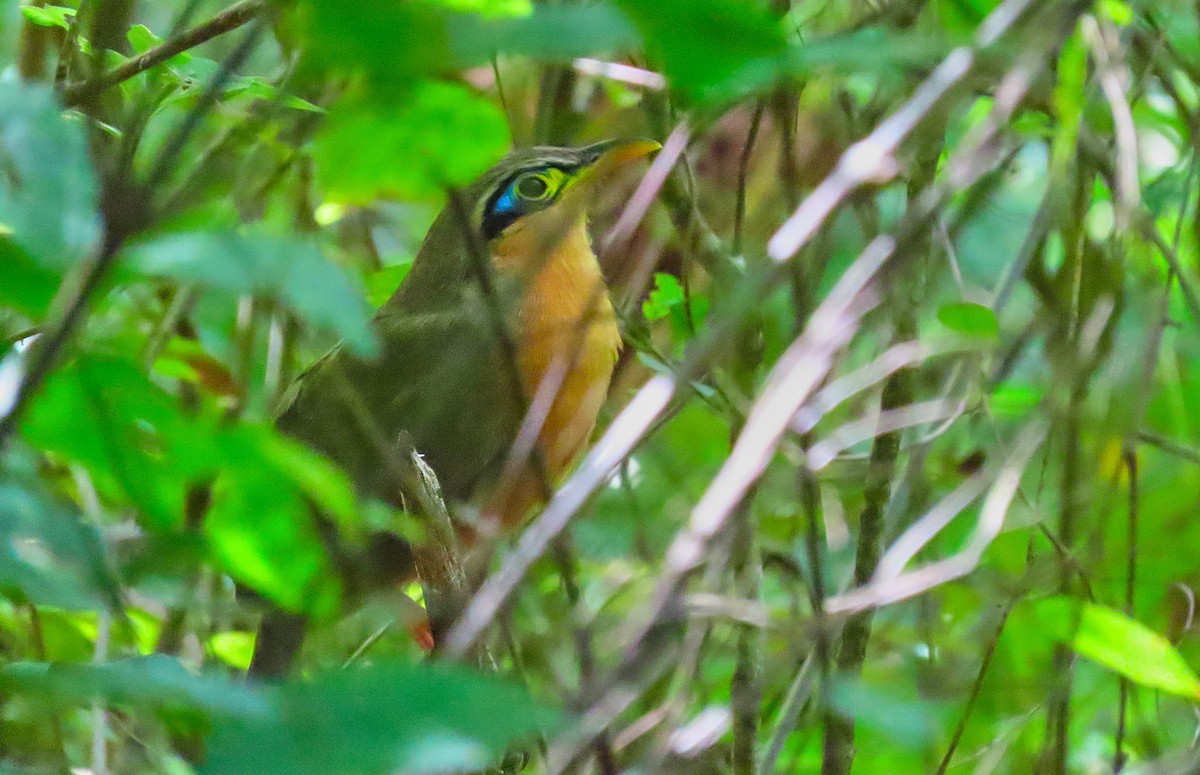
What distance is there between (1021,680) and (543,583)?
1.40 meters

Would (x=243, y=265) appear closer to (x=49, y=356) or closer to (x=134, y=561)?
(x=49, y=356)

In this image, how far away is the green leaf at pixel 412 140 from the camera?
973mm

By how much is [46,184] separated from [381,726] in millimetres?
488

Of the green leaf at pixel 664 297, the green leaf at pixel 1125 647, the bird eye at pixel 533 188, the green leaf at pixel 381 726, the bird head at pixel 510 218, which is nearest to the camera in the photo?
the green leaf at pixel 381 726

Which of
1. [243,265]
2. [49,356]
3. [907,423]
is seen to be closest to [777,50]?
[243,265]

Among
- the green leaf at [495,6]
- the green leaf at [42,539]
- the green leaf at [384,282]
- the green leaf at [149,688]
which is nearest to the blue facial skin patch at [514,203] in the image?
the green leaf at [384,282]

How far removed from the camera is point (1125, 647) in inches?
80.0

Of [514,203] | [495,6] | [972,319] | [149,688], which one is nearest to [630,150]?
[514,203]

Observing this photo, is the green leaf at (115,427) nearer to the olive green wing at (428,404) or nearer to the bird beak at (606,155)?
the olive green wing at (428,404)

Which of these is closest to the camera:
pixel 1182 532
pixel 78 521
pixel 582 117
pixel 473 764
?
pixel 473 764

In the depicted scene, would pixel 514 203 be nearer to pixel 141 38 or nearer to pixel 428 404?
pixel 428 404

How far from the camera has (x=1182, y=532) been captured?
331 centimetres

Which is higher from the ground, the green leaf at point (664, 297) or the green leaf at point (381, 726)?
the green leaf at point (381, 726)

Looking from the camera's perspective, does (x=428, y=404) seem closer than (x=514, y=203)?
Yes
